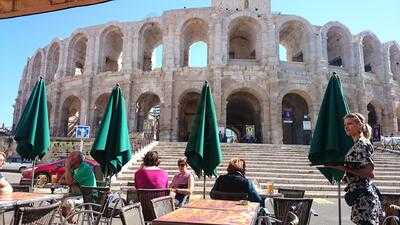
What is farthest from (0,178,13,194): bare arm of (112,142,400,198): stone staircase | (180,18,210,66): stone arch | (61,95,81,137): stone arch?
(61,95,81,137): stone arch

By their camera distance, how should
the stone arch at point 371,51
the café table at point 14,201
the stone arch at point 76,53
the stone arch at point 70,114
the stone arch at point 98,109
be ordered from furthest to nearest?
the stone arch at point 76,53, the stone arch at point 70,114, the stone arch at point 371,51, the stone arch at point 98,109, the café table at point 14,201

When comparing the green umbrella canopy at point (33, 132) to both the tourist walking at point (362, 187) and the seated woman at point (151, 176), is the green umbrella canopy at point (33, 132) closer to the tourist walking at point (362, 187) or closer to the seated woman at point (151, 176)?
the seated woman at point (151, 176)

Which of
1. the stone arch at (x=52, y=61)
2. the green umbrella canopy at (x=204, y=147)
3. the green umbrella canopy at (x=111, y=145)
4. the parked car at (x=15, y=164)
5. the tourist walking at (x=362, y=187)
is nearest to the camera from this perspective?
the tourist walking at (x=362, y=187)

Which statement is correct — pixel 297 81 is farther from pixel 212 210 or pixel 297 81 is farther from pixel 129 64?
pixel 212 210

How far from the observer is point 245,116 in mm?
37281

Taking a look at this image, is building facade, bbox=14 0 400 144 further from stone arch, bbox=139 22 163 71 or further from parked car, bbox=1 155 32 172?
parked car, bbox=1 155 32 172

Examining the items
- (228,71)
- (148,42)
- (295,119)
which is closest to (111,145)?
(228,71)

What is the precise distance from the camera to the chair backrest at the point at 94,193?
5.95 metres

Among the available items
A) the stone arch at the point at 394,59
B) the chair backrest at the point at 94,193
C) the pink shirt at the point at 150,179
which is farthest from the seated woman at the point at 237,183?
the stone arch at the point at 394,59

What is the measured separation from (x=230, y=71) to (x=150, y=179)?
78.9ft

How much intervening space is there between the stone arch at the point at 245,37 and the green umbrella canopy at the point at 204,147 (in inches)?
932

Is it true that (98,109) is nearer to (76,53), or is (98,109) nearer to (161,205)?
(76,53)

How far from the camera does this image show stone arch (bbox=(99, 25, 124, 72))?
33.1 meters

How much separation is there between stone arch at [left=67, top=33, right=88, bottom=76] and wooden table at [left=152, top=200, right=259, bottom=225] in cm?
3174
